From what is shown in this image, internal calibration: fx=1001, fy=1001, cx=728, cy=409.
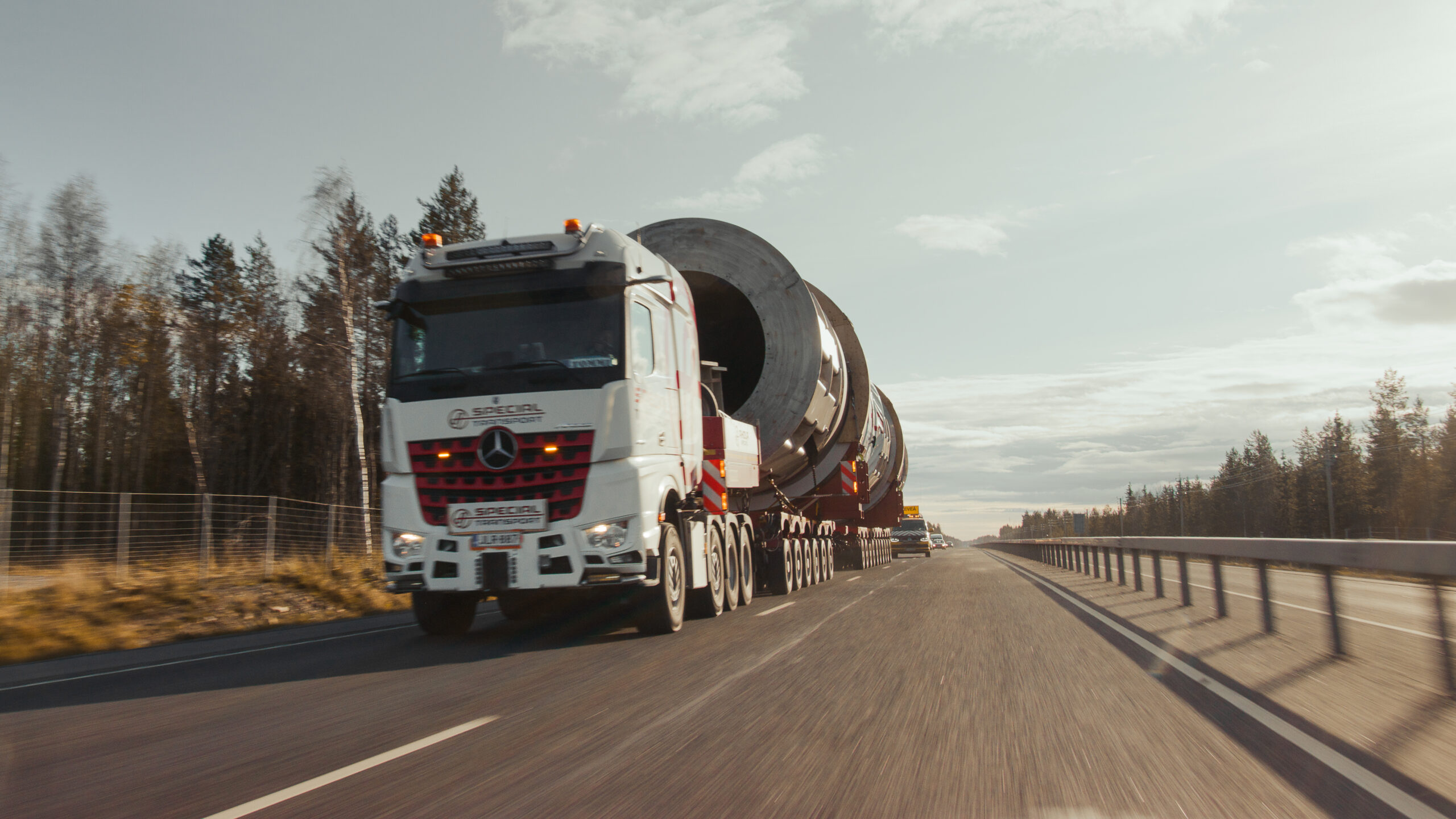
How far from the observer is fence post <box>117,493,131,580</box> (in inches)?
573

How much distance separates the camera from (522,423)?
895 cm

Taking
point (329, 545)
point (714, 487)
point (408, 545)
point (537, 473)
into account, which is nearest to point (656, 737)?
point (537, 473)

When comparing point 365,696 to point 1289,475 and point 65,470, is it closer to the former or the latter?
point 65,470

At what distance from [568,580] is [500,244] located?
10.7ft

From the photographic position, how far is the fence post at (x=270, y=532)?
677 inches

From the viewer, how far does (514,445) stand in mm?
8914

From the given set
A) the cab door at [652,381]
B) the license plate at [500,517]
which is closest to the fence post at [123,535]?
the license plate at [500,517]

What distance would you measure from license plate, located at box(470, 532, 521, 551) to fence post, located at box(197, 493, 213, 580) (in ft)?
28.7

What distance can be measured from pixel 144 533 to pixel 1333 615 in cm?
1540

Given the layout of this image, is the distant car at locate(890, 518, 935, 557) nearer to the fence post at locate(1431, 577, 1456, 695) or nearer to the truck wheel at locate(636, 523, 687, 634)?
the truck wheel at locate(636, 523, 687, 634)

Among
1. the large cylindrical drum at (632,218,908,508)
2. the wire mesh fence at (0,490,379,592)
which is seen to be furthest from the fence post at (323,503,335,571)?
the large cylindrical drum at (632,218,908,508)

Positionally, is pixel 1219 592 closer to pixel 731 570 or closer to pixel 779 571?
pixel 731 570

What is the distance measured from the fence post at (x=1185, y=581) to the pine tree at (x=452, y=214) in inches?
1414

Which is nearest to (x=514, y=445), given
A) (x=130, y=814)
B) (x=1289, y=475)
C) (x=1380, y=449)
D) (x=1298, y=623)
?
(x=130, y=814)
